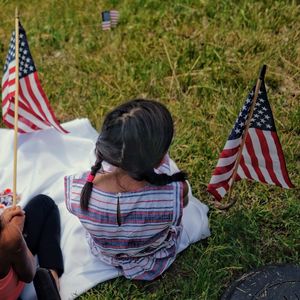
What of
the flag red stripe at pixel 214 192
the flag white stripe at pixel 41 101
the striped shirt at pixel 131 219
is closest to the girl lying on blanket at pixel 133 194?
the striped shirt at pixel 131 219

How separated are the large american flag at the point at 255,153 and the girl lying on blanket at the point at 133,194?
28cm

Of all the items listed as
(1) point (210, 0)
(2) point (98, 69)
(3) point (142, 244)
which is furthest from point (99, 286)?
(1) point (210, 0)

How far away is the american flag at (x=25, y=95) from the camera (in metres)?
3.17

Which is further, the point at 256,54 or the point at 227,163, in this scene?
the point at 256,54

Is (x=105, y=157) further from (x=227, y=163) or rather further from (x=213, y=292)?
(x=213, y=292)

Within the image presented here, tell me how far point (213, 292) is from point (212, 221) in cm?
46

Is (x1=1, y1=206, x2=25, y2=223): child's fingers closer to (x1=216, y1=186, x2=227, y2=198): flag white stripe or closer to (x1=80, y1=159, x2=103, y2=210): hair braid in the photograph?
(x1=80, y1=159, x2=103, y2=210): hair braid

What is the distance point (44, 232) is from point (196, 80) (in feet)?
5.25

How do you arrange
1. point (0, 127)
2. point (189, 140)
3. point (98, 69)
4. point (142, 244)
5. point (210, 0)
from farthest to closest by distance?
point (210, 0) → point (98, 69) → point (0, 127) → point (189, 140) → point (142, 244)

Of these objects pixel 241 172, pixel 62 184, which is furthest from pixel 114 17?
pixel 241 172

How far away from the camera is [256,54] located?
13.0 ft

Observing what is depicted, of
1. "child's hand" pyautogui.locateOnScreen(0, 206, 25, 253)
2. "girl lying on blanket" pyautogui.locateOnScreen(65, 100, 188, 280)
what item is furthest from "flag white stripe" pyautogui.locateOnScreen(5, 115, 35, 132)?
"child's hand" pyautogui.locateOnScreen(0, 206, 25, 253)

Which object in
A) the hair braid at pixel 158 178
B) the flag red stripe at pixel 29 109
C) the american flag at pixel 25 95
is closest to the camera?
the hair braid at pixel 158 178

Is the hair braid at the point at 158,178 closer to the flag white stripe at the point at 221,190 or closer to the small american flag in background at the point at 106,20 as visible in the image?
the flag white stripe at the point at 221,190
